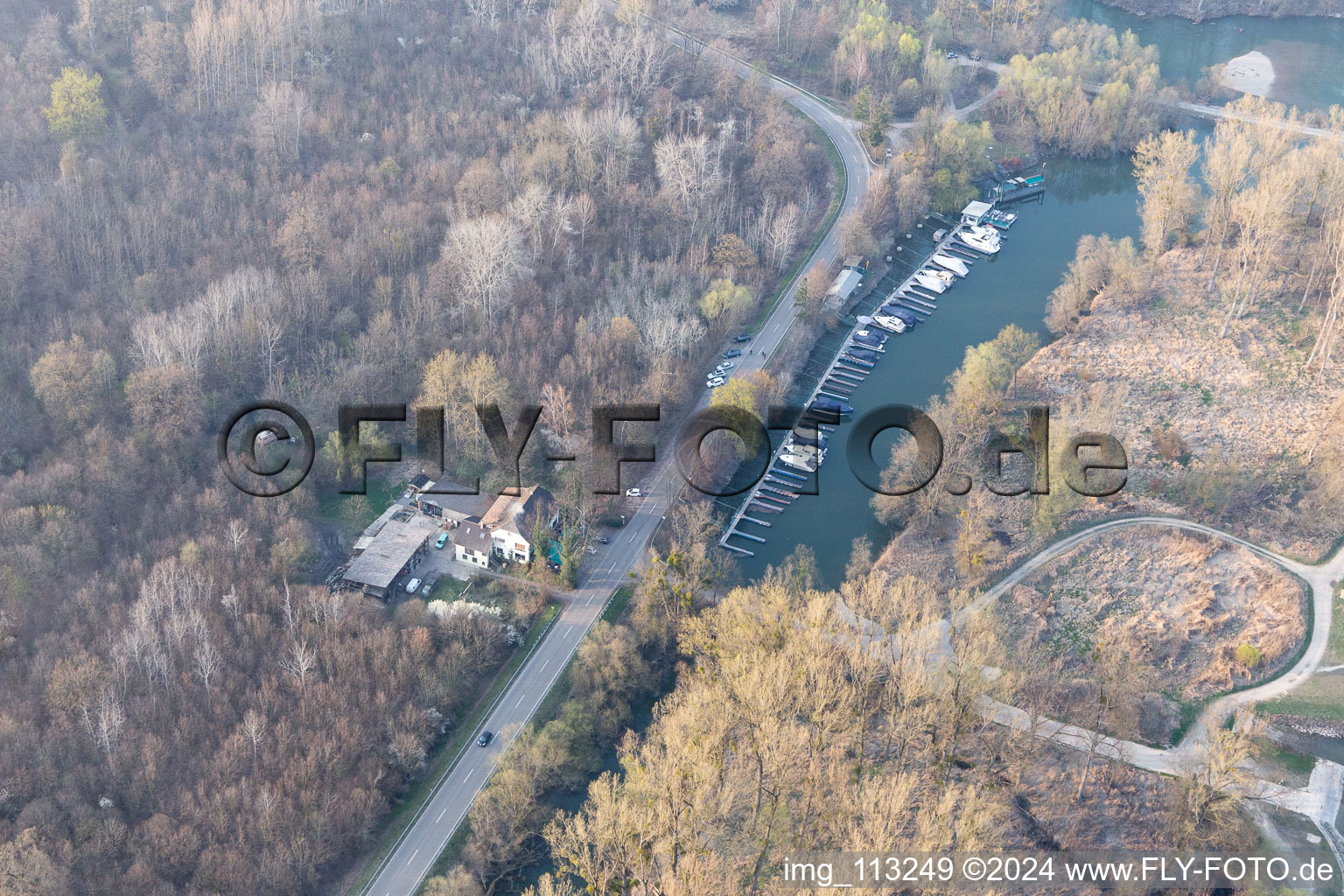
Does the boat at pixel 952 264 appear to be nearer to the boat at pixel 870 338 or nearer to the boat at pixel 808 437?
the boat at pixel 870 338

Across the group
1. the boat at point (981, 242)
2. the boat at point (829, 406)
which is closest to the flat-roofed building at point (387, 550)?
the boat at point (829, 406)

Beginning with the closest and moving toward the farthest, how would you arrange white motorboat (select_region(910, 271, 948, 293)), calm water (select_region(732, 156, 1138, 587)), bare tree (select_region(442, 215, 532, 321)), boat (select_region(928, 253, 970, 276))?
calm water (select_region(732, 156, 1138, 587)), bare tree (select_region(442, 215, 532, 321)), white motorboat (select_region(910, 271, 948, 293)), boat (select_region(928, 253, 970, 276))

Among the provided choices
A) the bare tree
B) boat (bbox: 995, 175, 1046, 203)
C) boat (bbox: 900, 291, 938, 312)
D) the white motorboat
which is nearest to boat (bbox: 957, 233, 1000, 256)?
the white motorboat

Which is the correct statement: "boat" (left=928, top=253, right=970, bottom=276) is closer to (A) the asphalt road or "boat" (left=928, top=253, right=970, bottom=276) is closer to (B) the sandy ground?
(A) the asphalt road

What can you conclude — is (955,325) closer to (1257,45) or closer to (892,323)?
(892,323)

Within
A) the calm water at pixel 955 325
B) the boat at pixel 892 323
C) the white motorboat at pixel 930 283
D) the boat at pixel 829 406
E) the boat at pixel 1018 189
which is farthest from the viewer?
the boat at pixel 1018 189

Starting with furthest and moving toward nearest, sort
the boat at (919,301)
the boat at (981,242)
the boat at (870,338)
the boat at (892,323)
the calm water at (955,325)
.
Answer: the boat at (981,242) < the boat at (919,301) < the boat at (892,323) < the boat at (870,338) < the calm water at (955,325)
